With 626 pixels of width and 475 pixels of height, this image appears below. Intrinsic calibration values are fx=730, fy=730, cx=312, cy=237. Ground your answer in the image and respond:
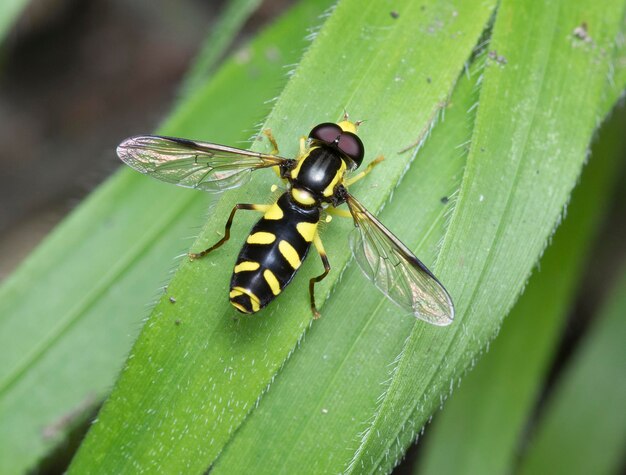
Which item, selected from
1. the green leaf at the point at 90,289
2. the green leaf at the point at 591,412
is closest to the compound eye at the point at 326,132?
the green leaf at the point at 90,289

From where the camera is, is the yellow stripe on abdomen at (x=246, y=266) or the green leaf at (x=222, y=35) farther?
the green leaf at (x=222, y=35)

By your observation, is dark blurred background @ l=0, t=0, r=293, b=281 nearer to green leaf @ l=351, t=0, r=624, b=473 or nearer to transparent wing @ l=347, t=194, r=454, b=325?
green leaf @ l=351, t=0, r=624, b=473

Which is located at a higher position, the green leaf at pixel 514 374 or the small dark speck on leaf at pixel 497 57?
the small dark speck on leaf at pixel 497 57

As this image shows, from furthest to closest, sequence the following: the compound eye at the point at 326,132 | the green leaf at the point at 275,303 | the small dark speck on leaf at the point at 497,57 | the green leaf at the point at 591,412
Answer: the green leaf at the point at 591,412, the small dark speck on leaf at the point at 497,57, the compound eye at the point at 326,132, the green leaf at the point at 275,303

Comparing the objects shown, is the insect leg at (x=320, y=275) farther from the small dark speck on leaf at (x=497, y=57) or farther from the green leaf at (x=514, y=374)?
the green leaf at (x=514, y=374)

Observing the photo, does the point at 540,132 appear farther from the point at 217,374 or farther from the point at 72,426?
the point at 72,426

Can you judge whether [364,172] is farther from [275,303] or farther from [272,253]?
[275,303]
